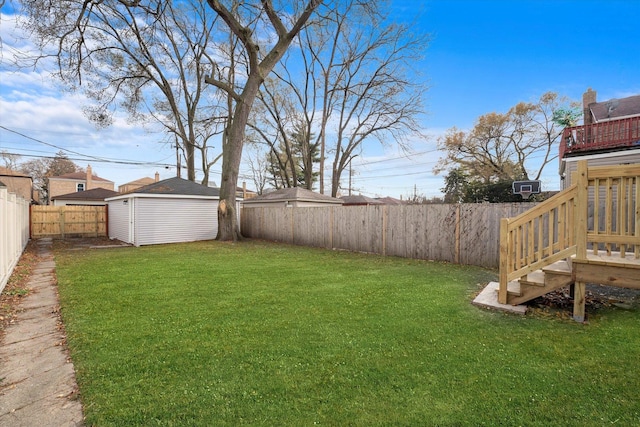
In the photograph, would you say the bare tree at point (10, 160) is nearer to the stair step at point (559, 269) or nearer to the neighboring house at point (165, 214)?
the neighboring house at point (165, 214)

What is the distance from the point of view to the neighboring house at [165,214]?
41.1ft

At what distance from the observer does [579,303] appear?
3.57 m

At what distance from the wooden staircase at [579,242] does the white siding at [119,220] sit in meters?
13.7

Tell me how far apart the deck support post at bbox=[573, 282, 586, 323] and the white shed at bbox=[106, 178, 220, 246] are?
44.1 ft

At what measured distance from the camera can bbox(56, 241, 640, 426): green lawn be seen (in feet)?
6.47

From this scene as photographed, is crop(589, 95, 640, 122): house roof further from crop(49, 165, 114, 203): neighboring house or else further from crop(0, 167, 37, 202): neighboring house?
crop(49, 165, 114, 203): neighboring house

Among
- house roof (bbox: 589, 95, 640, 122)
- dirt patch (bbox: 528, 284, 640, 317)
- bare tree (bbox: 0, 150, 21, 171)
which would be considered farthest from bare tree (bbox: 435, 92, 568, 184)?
→ bare tree (bbox: 0, 150, 21, 171)

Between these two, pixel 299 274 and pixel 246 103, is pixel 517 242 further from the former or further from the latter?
pixel 246 103

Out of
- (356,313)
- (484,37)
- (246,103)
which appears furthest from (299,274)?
(484,37)

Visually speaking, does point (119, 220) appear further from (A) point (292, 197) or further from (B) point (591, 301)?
(B) point (591, 301)

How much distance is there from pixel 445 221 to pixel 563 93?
878 inches

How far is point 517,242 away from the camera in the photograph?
159 inches

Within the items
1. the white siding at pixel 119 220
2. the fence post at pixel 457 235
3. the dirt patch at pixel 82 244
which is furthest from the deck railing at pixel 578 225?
the white siding at pixel 119 220

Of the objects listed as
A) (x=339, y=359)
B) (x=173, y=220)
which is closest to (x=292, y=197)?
(x=173, y=220)
